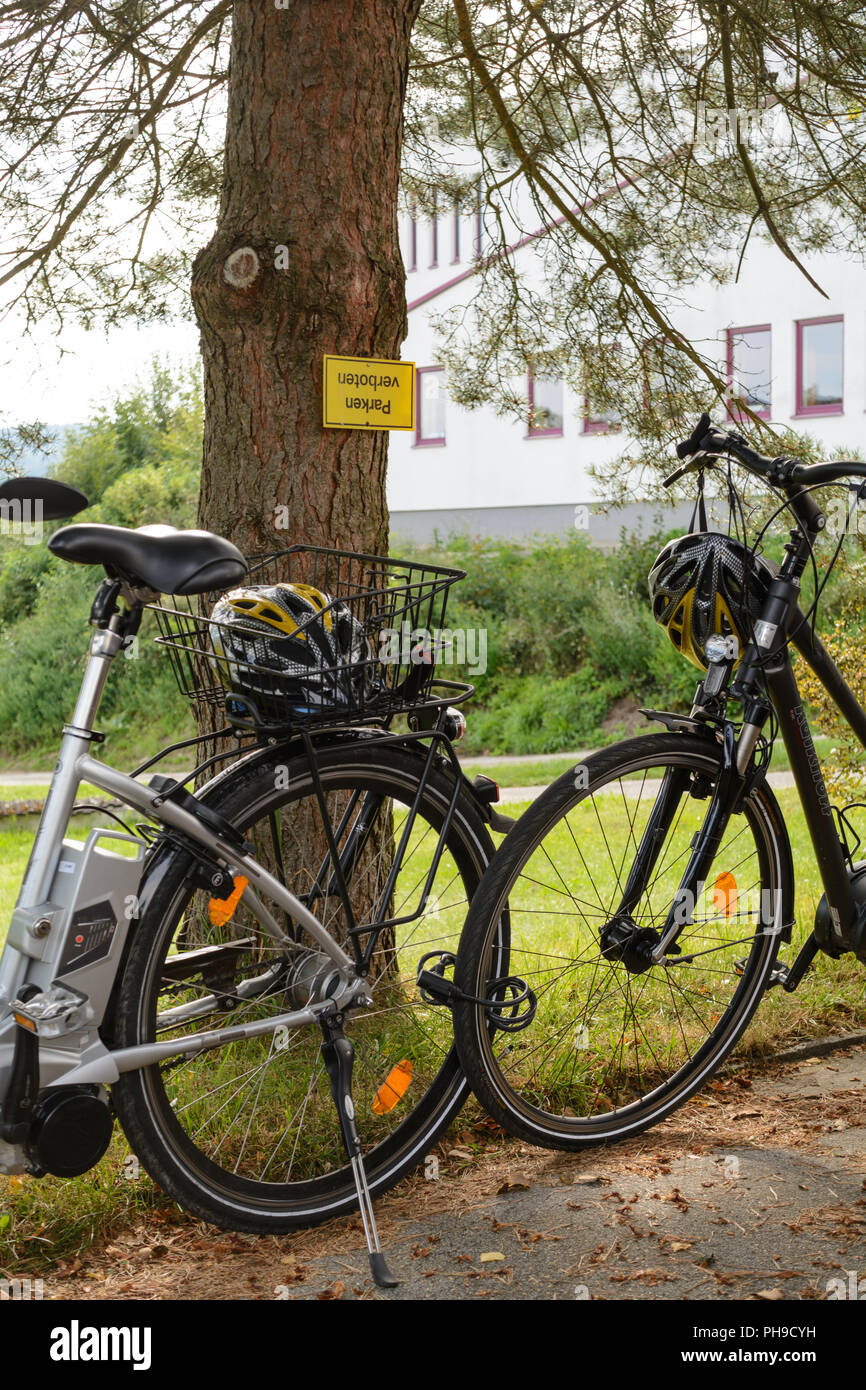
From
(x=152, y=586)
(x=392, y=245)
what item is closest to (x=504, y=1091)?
(x=152, y=586)

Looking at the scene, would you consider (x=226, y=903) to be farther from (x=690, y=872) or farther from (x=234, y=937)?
(x=690, y=872)

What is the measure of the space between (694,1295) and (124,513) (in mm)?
14338

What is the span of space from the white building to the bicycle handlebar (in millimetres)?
10422

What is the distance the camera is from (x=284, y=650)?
7.88 ft

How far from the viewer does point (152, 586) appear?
228cm

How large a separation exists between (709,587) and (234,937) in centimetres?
133

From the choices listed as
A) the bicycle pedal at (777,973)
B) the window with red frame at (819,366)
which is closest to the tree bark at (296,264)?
the bicycle pedal at (777,973)

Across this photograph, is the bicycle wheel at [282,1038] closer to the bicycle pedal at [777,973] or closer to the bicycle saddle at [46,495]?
the bicycle saddle at [46,495]

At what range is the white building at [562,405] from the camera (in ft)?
51.3

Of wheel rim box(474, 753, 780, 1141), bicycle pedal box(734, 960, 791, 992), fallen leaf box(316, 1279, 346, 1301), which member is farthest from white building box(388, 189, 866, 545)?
fallen leaf box(316, 1279, 346, 1301)

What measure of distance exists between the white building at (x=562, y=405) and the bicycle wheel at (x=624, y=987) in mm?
10262

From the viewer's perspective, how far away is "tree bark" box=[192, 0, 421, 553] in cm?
312

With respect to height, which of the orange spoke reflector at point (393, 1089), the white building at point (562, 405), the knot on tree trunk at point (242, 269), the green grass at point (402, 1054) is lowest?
the green grass at point (402, 1054)

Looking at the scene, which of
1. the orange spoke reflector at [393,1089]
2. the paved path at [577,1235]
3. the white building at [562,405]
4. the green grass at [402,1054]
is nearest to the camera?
the paved path at [577,1235]
